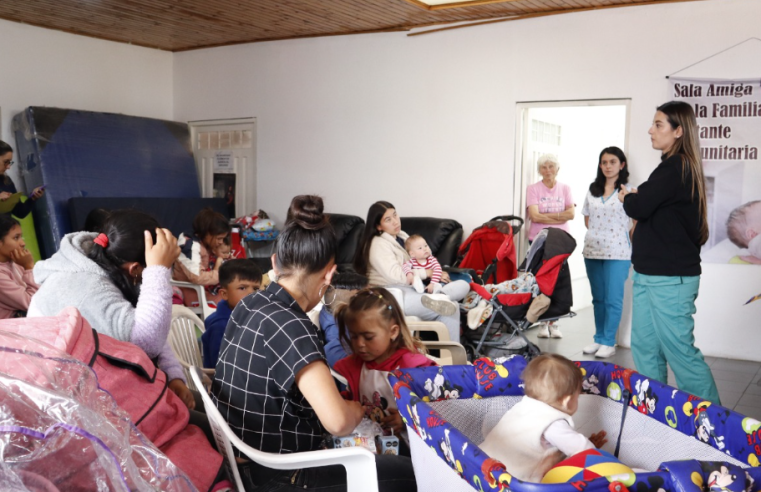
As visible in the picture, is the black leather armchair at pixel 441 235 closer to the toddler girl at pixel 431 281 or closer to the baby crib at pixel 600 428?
the toddler girl at pixel 431 281

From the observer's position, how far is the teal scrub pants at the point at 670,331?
11.7 feet

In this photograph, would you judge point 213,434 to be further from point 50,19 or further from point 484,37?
point 50,19

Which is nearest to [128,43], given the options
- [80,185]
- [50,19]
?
[50,19]

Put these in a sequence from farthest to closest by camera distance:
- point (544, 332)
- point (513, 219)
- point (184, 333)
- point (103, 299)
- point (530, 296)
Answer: point (544, 332), point (513, 219), point (530, 296), point (184, 333), point (103, 299)

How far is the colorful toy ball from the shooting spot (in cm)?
155

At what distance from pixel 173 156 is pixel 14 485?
7624 millimetres

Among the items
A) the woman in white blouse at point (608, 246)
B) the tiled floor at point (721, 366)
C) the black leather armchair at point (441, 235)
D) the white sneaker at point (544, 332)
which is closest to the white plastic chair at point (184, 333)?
the tiled floor at point (721, 366)

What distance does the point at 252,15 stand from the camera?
671 cm

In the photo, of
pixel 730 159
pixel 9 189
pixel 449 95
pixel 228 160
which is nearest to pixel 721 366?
pixel 730 159

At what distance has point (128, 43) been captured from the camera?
324 inches

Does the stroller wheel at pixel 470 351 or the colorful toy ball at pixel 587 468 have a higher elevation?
the colorful toy ball at pixel 587 468

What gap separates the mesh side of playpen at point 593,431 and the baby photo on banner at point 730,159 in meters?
3.95

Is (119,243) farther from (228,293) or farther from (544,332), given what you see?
(544,332)

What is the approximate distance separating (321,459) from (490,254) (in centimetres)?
404
